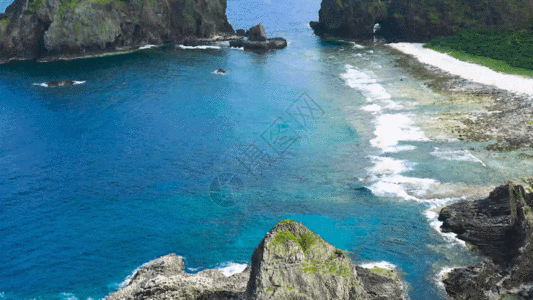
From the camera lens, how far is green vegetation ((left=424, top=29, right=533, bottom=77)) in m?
81.4

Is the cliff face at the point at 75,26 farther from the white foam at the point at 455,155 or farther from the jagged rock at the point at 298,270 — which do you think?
the jagged rock at the point at 298,270

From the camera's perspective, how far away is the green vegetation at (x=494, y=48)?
81438 millimetres

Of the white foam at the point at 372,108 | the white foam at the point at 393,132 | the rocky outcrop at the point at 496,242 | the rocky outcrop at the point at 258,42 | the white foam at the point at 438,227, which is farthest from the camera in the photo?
the rocky outcrop at the point at 258,42

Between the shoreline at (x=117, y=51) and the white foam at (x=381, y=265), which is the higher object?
the shoreline at (x=117, y=51)

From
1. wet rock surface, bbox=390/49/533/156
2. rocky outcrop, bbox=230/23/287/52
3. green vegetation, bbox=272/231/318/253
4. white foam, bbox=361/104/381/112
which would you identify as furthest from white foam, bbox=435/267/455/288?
rocky outcrop, bbox=230/23/287/52

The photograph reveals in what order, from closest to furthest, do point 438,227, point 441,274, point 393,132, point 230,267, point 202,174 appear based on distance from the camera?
point 441,274 → point 230,267 → point 438,227 → point 202,174 → point 393,132

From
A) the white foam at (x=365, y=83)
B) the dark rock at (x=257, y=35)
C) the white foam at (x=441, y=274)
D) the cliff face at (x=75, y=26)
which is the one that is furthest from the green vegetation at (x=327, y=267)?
the dark rock at (x=257, y=35)

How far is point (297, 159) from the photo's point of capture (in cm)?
5712

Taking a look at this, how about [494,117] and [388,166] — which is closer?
[388,166]

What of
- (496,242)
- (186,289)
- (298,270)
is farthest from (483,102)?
(186,289)

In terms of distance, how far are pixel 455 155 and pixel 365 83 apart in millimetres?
35461

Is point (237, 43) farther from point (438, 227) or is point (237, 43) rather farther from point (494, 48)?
point (438, 227)

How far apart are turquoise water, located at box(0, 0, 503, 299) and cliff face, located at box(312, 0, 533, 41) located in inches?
1017

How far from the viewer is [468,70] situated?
276 feet
